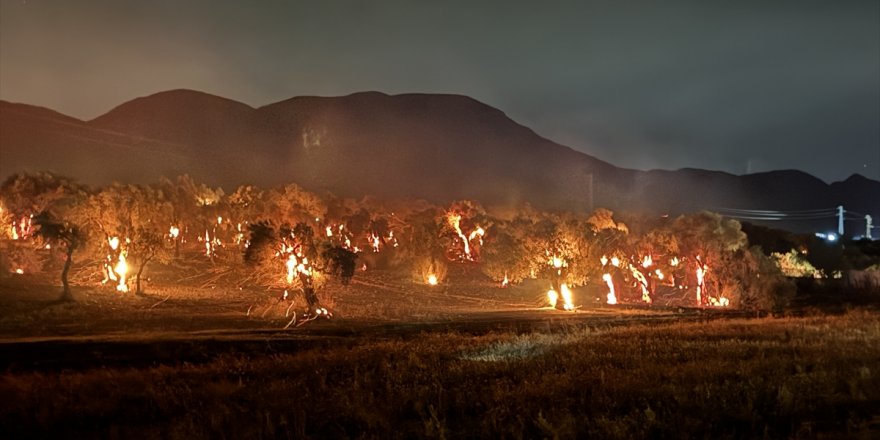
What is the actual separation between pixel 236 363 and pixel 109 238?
33171mm

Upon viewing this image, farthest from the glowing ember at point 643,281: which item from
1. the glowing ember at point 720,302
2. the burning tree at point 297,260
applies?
the burning tree at point 297,260

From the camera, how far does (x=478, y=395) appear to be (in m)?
13.7

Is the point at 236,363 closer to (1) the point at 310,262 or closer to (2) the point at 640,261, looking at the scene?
(1) the point at 310,262

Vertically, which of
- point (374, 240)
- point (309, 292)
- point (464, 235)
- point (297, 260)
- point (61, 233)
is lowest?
point (309, 292)

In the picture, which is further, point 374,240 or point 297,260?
point 374,240

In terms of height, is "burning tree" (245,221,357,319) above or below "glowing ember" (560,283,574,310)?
above

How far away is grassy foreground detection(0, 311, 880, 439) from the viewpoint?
36.1 ft

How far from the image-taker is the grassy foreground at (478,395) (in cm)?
1100

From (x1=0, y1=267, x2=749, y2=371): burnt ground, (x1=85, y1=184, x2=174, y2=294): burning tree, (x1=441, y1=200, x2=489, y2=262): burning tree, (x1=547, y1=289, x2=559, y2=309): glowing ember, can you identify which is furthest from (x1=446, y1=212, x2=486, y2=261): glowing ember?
(x1=85, y1=184, x2=174, y2=294): burning tree

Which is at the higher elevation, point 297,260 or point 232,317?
point 297,260

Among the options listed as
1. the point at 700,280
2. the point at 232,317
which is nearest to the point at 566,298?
the point at 700,280

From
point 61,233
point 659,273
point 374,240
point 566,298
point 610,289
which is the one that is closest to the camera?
point 61,233

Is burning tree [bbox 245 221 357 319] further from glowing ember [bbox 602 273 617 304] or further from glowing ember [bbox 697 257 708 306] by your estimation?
glowing ember [bbox 697 257 708 306]

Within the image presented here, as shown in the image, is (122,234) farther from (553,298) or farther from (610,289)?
(610,289)
